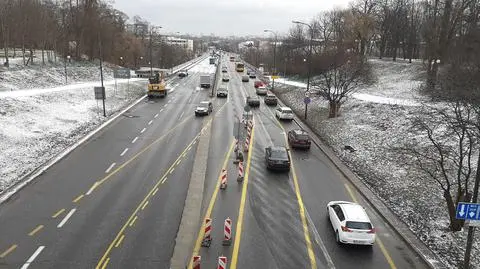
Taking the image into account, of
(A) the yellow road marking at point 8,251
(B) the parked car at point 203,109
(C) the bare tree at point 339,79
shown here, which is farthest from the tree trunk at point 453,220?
(B) the parked car at point 203,109

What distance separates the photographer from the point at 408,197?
2170 centimetres

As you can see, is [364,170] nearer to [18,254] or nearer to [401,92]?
[18,254]

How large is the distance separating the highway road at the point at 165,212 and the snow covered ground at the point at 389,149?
1.55 meters

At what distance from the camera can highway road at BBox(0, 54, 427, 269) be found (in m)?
15.5

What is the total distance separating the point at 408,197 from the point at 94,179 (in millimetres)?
16659

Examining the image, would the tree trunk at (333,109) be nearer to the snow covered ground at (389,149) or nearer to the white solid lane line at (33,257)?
the snow covered ground at (389,149)

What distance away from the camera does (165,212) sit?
63.4 ft

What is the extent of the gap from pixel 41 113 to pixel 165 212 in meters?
23.7

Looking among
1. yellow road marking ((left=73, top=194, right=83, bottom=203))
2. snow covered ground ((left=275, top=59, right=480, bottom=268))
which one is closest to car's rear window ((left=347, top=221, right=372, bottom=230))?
snow covered ground ((left=275, top=59, right=480, bottom=268))

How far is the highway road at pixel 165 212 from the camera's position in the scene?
1547 cm

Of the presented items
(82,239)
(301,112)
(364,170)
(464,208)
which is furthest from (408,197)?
(301,112)

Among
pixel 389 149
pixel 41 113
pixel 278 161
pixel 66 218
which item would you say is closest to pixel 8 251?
pixel 66 218

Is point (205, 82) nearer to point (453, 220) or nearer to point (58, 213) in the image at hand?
point (58, 213)

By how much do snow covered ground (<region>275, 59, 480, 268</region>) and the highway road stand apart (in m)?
1.55
